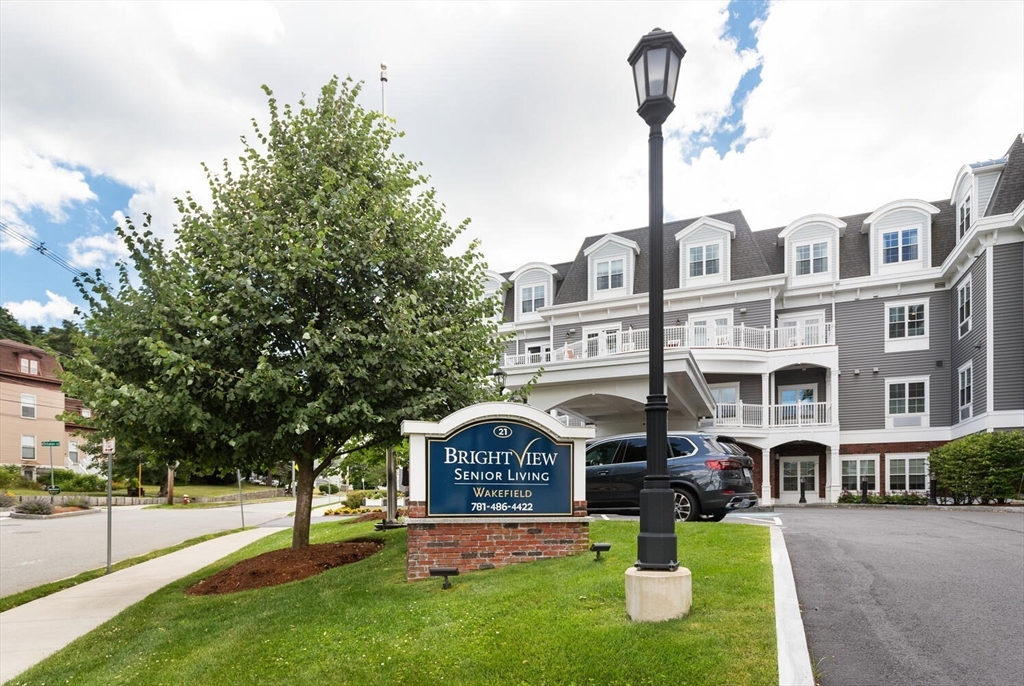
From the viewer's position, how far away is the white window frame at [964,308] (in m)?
23.8

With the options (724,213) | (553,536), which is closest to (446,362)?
(553,536)

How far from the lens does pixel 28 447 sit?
47.6 meters

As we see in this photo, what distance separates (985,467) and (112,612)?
20.6 meters

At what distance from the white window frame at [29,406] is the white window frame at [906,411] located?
5115 cm

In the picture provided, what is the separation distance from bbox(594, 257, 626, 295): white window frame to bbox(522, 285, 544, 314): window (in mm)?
3504

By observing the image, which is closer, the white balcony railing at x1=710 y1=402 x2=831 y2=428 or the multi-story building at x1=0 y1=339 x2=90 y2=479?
the white balcony railing at x1=710 y1=402 x2=831 y2=428

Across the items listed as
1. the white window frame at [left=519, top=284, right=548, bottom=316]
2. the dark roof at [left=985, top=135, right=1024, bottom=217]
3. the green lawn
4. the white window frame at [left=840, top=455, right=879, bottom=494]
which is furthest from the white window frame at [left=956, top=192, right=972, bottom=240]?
the green lawn

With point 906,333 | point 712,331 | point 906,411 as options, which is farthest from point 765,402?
point 906,333

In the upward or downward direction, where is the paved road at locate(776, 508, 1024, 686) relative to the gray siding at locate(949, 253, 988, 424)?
downward

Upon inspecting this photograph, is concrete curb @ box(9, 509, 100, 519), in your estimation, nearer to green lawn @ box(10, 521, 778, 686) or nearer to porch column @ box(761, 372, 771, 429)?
green lawn @ box(10, 521, 778, 686)

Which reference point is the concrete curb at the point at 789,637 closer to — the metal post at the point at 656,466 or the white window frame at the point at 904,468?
the metal post at the point at 656,466

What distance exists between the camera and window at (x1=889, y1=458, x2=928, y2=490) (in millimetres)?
25469

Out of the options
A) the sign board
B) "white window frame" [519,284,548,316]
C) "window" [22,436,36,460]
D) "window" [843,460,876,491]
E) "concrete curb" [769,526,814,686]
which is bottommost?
"window" [22,436,36,460]

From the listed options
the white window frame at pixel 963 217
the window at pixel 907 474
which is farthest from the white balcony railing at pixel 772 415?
the white window frame at pixel 963 217
